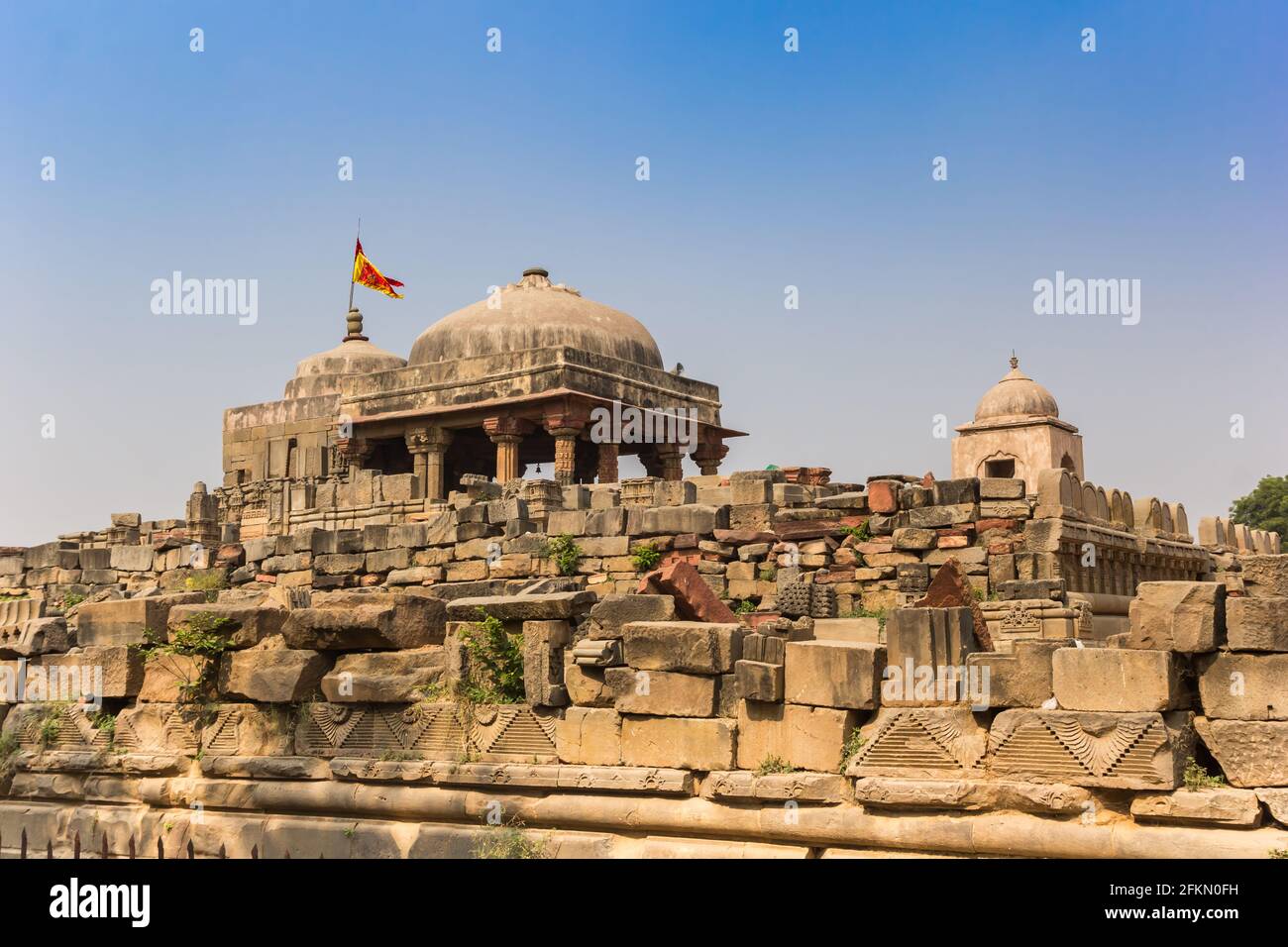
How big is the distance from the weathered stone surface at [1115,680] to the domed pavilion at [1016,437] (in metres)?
21.0

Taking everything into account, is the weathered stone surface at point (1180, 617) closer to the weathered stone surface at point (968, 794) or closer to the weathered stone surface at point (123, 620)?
the weathered stone surface at point (968, 794)

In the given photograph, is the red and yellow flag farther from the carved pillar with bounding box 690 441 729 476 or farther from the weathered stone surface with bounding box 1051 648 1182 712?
the weathered stone surface with bounding box 1051 648 1182 712

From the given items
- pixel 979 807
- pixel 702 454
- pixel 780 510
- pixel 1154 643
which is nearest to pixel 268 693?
pixel 979 807

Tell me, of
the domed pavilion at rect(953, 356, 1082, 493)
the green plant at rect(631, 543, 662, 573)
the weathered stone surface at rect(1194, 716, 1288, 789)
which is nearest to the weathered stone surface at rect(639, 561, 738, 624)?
the weathered stone surface at rect(1194, 716, 1288, 789)

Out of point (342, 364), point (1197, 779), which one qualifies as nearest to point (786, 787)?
point (1197, 779)

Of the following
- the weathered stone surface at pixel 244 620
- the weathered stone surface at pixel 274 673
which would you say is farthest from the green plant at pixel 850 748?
the weathered stone surface at pixel 244 620

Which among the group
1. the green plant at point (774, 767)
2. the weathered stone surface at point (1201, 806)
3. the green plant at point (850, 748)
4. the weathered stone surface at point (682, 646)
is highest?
the weathered stone surface at point (682, 646)

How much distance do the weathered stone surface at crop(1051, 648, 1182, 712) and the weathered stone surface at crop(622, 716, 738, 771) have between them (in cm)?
164

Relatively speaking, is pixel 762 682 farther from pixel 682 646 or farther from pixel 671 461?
pixel 671 461

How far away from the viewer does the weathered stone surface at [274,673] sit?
341 inches

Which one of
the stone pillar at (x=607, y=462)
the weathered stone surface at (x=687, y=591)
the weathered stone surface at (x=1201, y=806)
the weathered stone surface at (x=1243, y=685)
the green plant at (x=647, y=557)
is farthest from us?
the stone pillar at (x=607, y=462)

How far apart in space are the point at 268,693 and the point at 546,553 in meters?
9.00
